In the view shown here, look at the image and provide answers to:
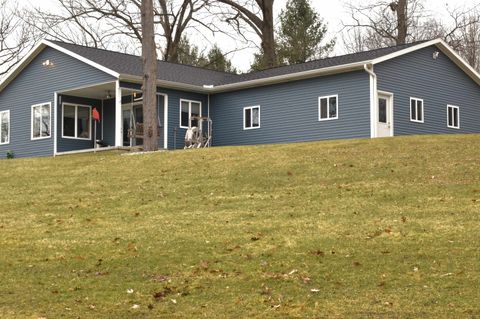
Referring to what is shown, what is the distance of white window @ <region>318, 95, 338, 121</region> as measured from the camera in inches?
939

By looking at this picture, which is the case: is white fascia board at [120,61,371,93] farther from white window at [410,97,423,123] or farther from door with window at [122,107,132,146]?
white window at [410,97,423,123]

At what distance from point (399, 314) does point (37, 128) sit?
23.6m

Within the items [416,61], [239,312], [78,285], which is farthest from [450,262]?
[416,61]

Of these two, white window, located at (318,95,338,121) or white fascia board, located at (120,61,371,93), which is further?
white window, located at (318,95,338,121)

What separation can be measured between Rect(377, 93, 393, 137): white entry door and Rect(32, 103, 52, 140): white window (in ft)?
41.3

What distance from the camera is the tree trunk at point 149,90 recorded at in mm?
21938

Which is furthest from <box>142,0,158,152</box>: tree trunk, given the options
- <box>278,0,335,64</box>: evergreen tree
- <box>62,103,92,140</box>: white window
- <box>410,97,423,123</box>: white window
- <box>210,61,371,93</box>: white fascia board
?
<box>278,0,335,64</box>: evergreen tree

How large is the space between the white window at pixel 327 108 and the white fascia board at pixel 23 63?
11.4m

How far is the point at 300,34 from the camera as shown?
42531mm

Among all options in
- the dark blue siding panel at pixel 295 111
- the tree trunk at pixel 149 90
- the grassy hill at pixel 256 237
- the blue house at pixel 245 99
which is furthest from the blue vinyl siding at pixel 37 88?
the grassy hill at pixel 256 237

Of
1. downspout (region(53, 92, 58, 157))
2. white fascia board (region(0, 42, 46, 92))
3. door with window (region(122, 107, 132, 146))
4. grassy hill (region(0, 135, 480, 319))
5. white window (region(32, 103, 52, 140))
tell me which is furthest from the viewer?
white fascia board (region(0, 42, 46, 92))

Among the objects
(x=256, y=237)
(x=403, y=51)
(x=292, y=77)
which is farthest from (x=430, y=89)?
(x=256, y=237)

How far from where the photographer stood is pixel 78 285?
788 centimetres

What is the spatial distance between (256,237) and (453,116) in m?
19.2
